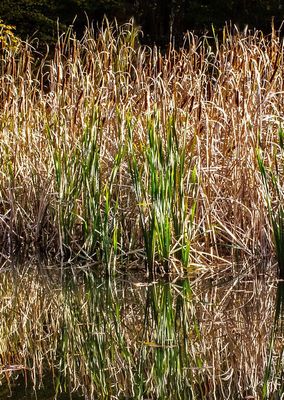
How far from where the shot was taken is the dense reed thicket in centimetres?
605

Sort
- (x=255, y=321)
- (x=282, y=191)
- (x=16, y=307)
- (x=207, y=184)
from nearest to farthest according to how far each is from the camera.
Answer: (x=255, y=321) < (x=16, y=307) < (x=282, y=191) < (x=207, y=184)

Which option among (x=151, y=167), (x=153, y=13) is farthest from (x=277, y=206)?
(x=153, y=13)

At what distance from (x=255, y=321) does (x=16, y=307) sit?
1.47 m

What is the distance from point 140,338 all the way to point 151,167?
1.51 metres

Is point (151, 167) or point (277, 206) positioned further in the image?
point (277, 206)

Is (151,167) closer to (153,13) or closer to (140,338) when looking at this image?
(140,338)

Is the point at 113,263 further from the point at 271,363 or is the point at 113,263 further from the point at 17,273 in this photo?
the point at 271,363

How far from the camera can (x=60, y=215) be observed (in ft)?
22.2

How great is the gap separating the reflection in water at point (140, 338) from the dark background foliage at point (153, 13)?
11.7m

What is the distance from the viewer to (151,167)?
5.84 m

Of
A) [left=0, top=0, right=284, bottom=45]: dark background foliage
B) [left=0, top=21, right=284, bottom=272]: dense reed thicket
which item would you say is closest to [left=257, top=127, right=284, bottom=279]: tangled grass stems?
[left=0, top=21, right=284, bottom=272]: dense reed thicket

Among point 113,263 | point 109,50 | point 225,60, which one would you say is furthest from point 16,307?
point 109,50

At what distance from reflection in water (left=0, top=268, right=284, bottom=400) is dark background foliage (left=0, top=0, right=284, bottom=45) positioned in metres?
11.7

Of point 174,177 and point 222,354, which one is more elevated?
point 174,177
